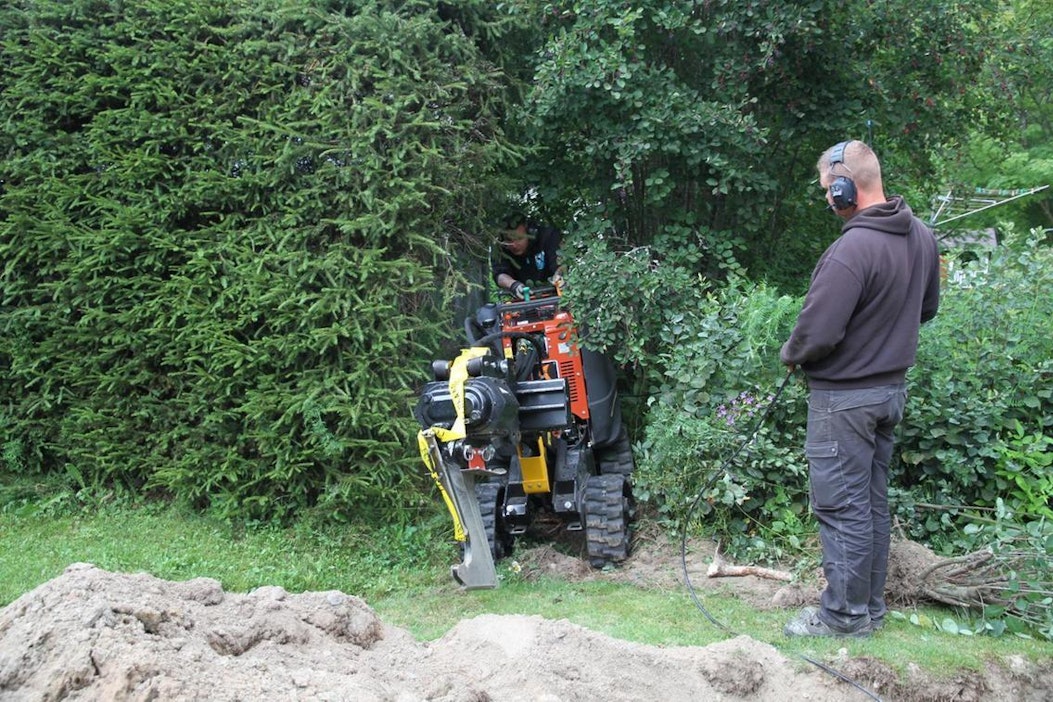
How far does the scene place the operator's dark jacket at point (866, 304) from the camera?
4.58 metres

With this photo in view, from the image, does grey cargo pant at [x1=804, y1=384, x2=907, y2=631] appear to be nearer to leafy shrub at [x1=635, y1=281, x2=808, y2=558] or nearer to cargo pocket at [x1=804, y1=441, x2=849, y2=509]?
cargo pocket at [x1=804, y1=441, x2=849, y2=509]

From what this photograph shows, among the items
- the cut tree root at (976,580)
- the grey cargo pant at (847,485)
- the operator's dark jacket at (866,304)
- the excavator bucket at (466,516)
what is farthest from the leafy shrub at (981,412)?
the excavator bucket at (466,516)

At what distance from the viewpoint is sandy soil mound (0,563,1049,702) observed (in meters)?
3.02

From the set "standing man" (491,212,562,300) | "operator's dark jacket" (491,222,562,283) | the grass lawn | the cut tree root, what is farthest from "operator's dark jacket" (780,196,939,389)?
"operator's dark jacket" (491,222,562,283)

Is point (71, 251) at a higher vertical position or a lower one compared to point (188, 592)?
higher

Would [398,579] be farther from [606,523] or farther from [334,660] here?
[334,660]

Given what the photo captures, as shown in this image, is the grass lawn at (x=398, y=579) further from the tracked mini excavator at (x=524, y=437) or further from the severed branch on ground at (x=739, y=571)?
the tracked mini excavator at (x=524, y=437)

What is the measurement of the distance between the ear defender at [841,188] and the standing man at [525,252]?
3.40m

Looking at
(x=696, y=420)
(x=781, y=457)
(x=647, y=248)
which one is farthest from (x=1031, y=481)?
(x=647, y=248)

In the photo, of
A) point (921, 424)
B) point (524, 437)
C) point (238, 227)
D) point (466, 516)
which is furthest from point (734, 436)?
point (238, 227)

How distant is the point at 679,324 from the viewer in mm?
7086

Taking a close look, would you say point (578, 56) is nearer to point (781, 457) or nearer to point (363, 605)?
point (781, 457)

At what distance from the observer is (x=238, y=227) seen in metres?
7.15

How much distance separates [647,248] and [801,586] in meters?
3.16
